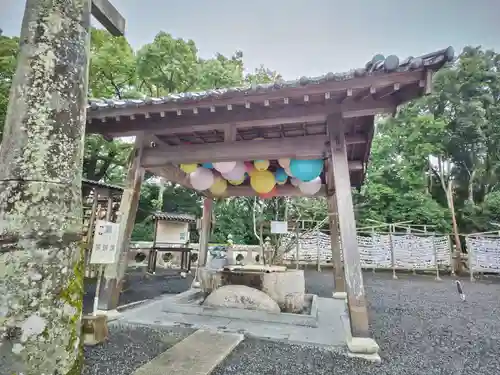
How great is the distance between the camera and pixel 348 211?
12.0 ft

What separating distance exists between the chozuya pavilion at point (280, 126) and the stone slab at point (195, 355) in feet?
5.26

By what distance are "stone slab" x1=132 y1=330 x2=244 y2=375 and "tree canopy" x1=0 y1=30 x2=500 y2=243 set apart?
9.85 metres

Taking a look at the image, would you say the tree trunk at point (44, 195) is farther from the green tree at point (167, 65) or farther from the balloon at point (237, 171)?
the green tree at point (167, 65)

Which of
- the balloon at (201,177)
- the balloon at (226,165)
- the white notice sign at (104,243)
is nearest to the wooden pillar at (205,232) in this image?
the balloon at (201,177)

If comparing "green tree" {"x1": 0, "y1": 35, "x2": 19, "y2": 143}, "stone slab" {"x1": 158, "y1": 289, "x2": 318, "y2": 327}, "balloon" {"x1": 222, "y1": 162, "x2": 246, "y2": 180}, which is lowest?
"stone slab" {"x1": 158, "y1": 289, "x2": 318, "y2": 327}

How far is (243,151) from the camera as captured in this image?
446 centimetres

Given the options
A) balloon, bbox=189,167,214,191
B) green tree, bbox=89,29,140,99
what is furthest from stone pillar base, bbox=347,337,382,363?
green tree, bbox=89,29,140,99

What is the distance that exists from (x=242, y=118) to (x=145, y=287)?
19.5ft

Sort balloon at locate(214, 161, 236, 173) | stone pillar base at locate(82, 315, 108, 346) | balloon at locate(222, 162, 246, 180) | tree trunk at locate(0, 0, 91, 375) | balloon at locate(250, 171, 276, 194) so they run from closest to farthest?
tree trunk at locate(0, 0, 91, 375), stone pillar base at locate(82, 315, 108, 346), balloon at locate(214, 161, 236, 173), balloon at locate(222, 162, 246, 180), balloon at locate(250, 171, 276, 194)

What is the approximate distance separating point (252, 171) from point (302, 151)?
1.54 metres

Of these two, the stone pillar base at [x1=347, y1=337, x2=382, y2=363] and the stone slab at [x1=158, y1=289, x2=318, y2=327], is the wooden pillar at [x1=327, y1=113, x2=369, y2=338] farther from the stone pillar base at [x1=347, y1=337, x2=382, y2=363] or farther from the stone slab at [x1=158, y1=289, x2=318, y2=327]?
the stone slab at [x1=158, y1=289, x2=318, y2=327]

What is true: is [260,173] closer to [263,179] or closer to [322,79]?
[263,179]

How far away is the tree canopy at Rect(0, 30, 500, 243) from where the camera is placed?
1382 cm

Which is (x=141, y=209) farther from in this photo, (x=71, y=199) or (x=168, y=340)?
(x=71, y=199)
